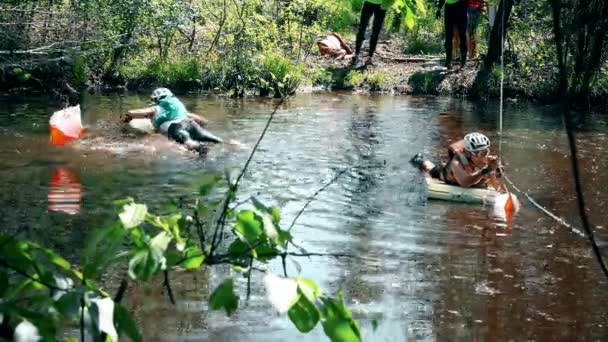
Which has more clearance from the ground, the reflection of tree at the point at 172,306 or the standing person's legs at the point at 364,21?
the standing person's legs at the point at 364,21

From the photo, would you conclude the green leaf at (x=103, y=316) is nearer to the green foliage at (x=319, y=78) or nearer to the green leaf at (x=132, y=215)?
the green leaf at (x=132, y=215)

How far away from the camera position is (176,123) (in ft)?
43.5

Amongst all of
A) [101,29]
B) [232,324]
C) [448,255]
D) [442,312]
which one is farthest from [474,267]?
[101,29]

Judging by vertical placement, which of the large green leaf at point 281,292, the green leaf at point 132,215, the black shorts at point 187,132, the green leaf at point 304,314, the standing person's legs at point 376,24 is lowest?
the black shorts at point 187,132

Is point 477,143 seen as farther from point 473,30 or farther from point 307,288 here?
point 473,30

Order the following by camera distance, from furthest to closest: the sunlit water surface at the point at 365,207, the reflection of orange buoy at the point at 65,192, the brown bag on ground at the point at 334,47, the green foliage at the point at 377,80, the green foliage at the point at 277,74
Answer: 1. the brown bag on ground at the point at 334,47
2. the green foliage at the point at 377,80
3. the green foliage at the point at 277,74
4. the reflection of orange buoy at the point at 65,192
5. the sunlit water surface at the point at 365,207

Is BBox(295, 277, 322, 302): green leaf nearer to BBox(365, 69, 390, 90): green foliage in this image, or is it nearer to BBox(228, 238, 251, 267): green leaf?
BBox(228, 238, 251, 267): green leaf

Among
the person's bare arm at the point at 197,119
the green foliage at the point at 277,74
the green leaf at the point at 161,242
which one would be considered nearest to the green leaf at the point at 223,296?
the green leaf at the point at 161,242

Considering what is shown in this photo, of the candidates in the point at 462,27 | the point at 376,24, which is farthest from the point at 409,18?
the point at 376,24

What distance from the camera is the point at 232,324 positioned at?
689cm

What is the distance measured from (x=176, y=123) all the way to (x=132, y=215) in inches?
424

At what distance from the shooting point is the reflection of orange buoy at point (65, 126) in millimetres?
12867

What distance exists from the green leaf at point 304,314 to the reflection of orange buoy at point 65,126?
35.7 ft

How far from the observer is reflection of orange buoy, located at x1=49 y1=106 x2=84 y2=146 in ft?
42.2
